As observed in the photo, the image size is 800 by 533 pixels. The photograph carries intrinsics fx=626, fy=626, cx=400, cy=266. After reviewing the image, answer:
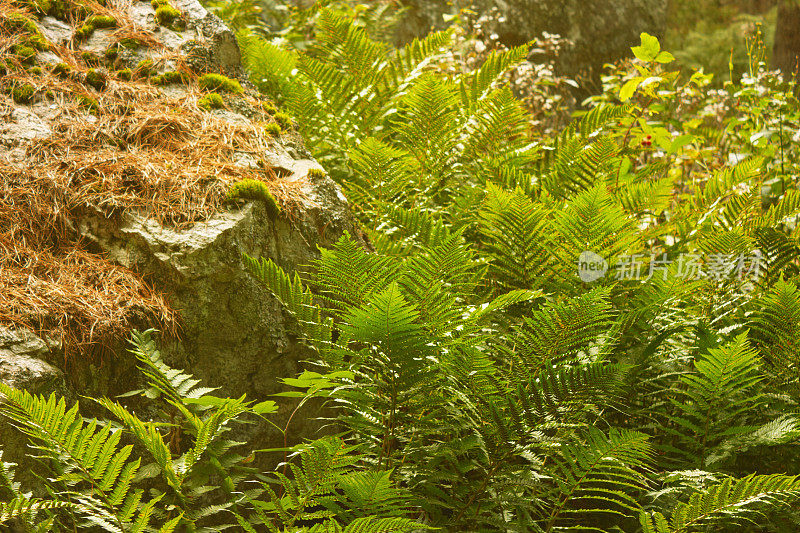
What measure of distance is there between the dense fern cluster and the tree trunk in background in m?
4.43

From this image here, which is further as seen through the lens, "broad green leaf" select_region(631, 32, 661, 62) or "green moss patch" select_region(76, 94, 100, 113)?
"broad green leaf" select_region(631, 32, 661, 62)

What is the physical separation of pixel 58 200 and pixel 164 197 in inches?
13.7

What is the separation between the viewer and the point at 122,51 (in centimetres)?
287

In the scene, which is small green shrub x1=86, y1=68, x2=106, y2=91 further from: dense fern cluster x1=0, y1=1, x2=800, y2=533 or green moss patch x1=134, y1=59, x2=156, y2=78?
dense fern cluster x1=0, y1=1, x2=800, y2=533

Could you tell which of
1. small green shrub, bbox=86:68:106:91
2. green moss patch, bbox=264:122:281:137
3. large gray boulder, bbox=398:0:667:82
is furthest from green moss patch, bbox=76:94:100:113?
large gray boulder, bbox=398:0:667:82

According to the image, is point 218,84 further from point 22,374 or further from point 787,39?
point 787,39

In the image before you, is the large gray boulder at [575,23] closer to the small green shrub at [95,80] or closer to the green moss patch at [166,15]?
the green moss patch at [166,15]

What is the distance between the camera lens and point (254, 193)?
92.5 inches

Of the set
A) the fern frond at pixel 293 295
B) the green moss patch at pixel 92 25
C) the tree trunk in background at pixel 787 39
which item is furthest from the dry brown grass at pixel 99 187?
the tree trunk in background at pixel 787 39

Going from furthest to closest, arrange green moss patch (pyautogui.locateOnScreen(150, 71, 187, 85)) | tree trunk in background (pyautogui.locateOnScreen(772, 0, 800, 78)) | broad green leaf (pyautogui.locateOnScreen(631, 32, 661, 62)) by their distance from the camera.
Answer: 1. tree trunk in background (pyautogui.locateOnScreen(772, 0, 800, 78))
2. broad green leaf (pyautogui.locateOnScreen(631, 32, 661, 62))
3. green moss patch (pyautogui.locateOnScreen(150, 71, 187, 85))

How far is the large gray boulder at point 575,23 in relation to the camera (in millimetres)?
6074

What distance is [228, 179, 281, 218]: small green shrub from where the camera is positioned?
2322 millimetres

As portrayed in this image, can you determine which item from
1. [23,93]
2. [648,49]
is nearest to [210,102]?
[23,93]

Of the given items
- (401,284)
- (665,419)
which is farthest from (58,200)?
(665,419)
